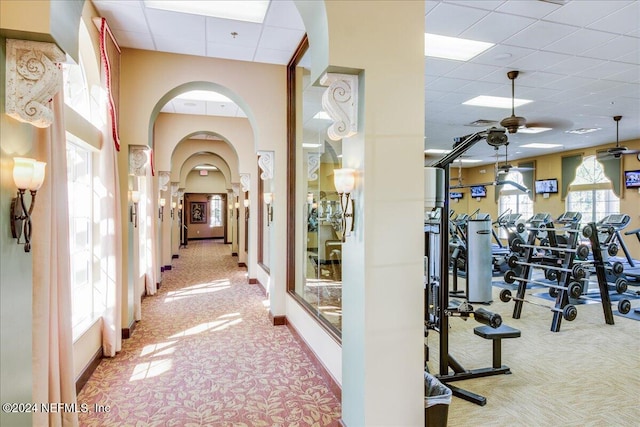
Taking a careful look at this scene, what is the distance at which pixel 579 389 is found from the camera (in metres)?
3.51

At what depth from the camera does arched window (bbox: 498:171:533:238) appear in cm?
1468

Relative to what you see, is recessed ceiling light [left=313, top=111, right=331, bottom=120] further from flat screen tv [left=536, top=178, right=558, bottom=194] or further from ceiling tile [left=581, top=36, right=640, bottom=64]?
flat screen tv [left=536, top=178, right=558, bottom=194]

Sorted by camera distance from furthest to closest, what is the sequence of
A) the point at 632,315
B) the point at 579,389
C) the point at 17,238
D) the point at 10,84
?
the point at 632,315 < the point at 579,389 < the point at 17,238 < the point at 10,84

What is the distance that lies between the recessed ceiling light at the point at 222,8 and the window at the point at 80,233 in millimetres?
1822

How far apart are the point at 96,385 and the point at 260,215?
504 cm

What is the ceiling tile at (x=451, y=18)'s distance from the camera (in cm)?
386

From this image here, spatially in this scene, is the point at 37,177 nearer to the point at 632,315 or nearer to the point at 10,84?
the point at 10,84

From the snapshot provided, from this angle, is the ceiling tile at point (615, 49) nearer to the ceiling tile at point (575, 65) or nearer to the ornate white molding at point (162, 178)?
the ceiling tile at point (575, 65)

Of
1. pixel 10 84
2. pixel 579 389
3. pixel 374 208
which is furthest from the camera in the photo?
pixel 579 389

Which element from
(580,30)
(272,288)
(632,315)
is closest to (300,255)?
(272,288)

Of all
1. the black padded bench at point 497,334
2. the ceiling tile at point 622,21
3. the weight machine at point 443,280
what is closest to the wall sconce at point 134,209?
the weight machine at point 443,280

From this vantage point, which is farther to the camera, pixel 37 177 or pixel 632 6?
pixel 632 6

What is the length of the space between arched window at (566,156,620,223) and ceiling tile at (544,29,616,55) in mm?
9001

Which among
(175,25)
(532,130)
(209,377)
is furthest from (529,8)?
(532,130)
